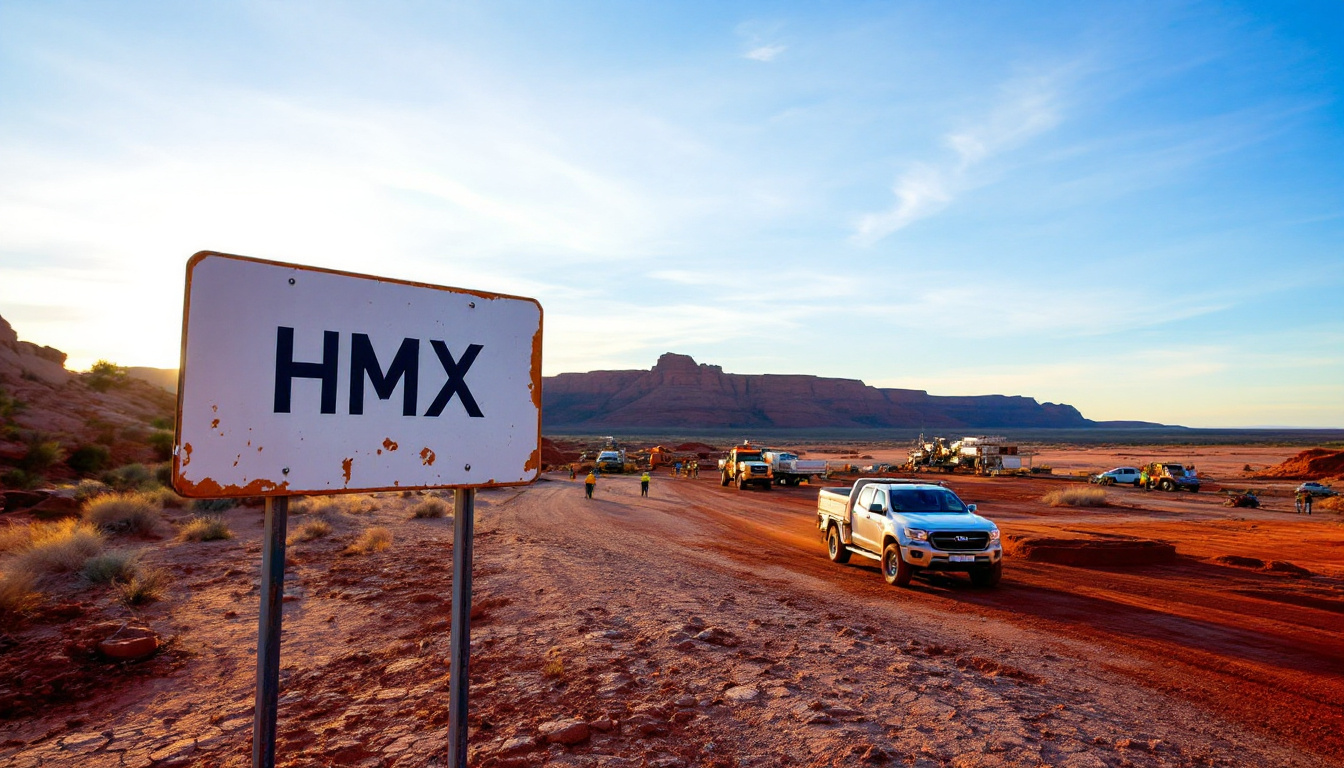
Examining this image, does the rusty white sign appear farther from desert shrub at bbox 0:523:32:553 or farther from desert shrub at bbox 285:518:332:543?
desert shrub at bbox 285:518:332:543

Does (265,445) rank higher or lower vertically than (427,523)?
higher

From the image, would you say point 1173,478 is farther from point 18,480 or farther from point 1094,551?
point 18,480

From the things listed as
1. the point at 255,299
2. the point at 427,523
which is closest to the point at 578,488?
the point at 427,523

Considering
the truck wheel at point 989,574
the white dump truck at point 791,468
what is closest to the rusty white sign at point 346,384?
the truck wheel at point 989,574

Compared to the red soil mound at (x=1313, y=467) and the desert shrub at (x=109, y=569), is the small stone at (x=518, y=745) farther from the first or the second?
the red soil mound at (x=1313, y=467)

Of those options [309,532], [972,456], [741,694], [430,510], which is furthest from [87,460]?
[972,456]

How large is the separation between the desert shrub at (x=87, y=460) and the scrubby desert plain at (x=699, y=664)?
1910 cm

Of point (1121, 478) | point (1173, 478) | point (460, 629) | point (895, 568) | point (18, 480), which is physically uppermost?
point (460, 629)

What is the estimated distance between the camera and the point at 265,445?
2.44m

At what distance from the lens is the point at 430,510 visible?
2141 centimetres

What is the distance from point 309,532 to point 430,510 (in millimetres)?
5144

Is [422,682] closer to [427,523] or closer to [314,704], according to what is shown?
[314,704]

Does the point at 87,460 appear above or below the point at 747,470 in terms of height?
above

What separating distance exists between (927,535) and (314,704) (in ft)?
32.0
